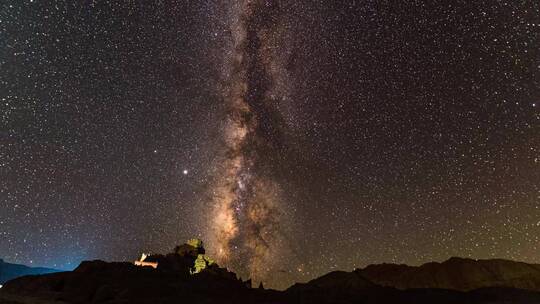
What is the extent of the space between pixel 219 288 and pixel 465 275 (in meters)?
59.6

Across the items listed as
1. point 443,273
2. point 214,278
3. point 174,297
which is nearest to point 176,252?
point 214,278

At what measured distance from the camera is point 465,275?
8938 cm

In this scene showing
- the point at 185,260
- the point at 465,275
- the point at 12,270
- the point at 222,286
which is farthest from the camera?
the point at 12,270

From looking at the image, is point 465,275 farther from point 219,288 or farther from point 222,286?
point 219,288

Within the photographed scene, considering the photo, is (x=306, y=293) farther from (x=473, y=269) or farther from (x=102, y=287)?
(x=473, y=269)

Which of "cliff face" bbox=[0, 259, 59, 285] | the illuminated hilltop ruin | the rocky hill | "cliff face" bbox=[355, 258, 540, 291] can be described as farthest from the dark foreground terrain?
"cliff face" bbox=[0, 259, 59, 285]

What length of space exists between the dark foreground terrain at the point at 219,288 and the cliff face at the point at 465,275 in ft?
0.58

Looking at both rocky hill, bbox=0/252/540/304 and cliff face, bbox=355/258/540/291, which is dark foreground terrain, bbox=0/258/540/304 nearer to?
rocky hill, bbox=0/252/540/304

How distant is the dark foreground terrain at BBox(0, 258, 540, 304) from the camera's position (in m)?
46.2

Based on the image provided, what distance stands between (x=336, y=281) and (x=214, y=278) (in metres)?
38.3

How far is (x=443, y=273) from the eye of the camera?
302 feet

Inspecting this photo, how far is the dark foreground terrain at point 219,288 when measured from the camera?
4622cm

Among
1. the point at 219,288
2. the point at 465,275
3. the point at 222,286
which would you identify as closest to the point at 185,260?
the point at 222,286

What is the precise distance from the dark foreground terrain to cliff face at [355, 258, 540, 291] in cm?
18
